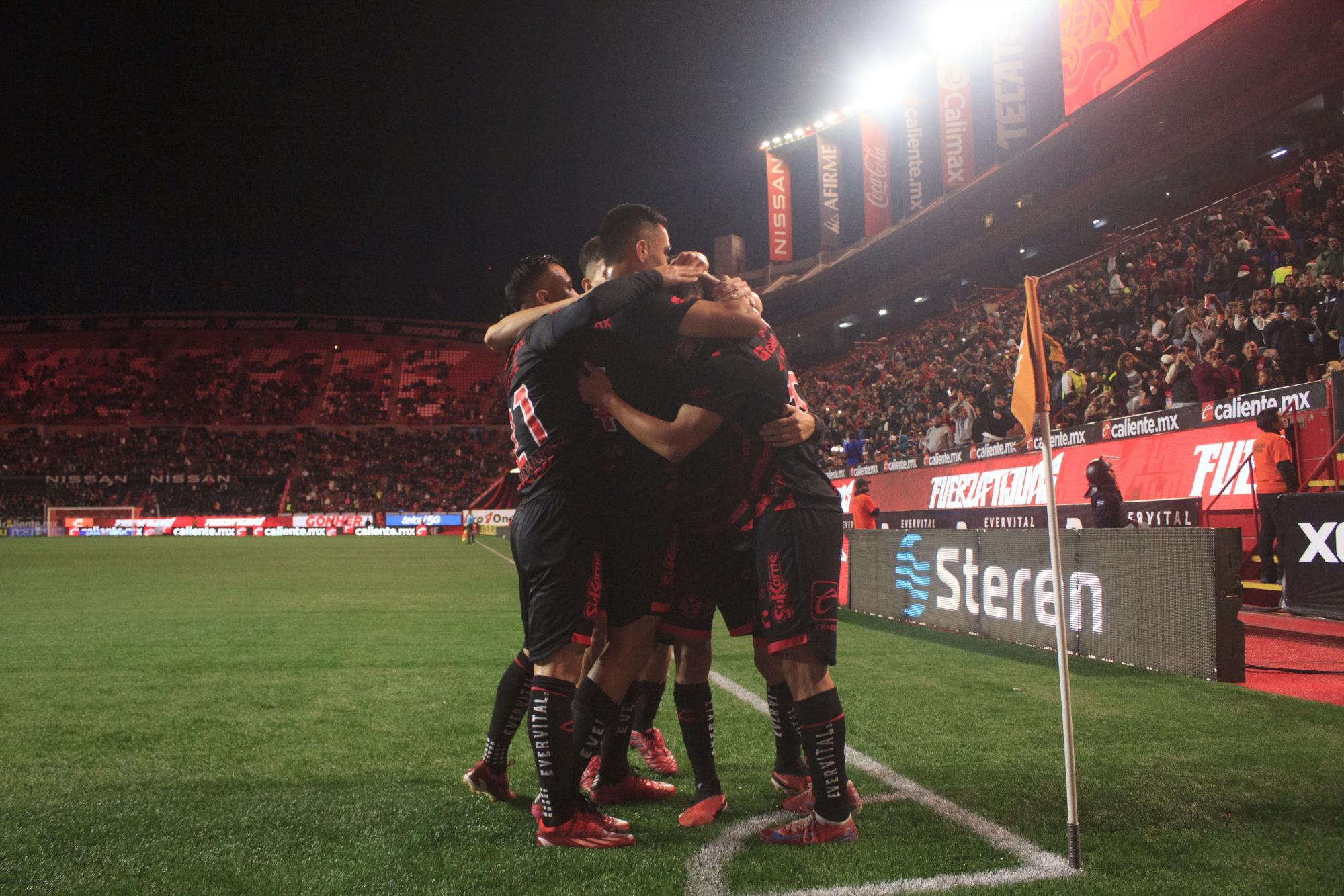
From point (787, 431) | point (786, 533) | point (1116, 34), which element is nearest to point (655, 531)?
point (786, 533)

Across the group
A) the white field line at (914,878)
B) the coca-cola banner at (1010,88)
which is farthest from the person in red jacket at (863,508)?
the coca-cola banner at (1010,88)

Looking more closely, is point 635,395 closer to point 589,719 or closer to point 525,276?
point 525,276

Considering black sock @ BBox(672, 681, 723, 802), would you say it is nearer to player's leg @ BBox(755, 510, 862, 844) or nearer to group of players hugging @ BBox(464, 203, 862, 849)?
group of players hugging @ BBox(464, 203, 862, 849)

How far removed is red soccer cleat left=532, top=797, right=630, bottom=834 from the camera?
3.24m

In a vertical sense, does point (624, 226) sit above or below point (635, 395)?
above

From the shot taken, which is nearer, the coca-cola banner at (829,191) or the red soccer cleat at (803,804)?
the red soccer cleat at (803,804)

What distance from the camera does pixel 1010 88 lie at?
78.4 ft

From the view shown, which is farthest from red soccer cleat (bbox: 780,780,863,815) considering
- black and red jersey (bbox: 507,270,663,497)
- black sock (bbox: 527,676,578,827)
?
black and red jersey (bbox: 507,270,663,497)

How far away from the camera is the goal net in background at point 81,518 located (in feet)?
140

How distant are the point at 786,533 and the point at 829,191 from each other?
112 feet

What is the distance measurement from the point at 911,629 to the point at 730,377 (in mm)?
6771

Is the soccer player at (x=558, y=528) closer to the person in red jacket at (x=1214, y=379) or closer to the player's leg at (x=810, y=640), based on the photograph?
the player's leg at (x=810, y=640)

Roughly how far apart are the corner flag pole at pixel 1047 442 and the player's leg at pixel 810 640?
0.74m

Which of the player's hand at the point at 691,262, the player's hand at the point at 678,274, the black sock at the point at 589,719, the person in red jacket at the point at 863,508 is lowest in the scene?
the black sock at the point at 589,719
